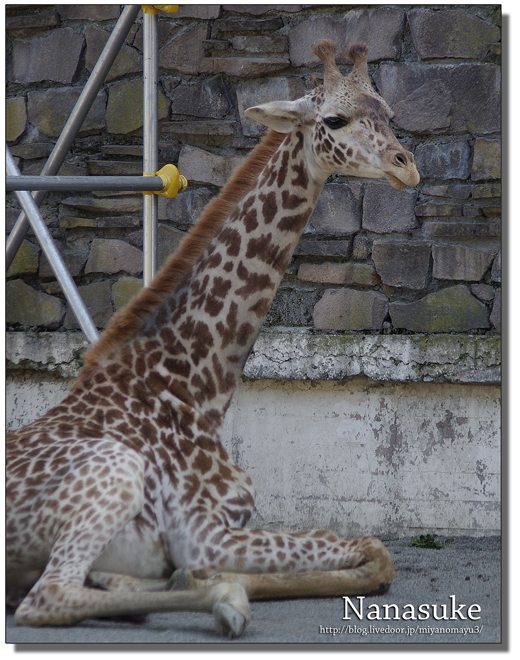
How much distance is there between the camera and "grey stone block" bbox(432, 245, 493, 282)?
3242 millimetres

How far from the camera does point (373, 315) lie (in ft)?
10.9

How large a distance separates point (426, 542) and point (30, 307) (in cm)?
207

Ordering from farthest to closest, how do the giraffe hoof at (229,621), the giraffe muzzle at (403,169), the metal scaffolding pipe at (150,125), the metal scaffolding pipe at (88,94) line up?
1. the metal scaffolding pipe at (88,94)
2. the metal scaffolding pipe at (150,125)
3. the giraffe muzzle at (403,169)
4. the giraffe hoof at (229,621)

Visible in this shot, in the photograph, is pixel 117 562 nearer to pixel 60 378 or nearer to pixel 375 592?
pixel 375 592

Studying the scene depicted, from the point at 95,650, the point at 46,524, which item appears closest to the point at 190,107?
the point at 46,524

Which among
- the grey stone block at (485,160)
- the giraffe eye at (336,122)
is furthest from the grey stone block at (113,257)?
the grey stone block at (485,160)

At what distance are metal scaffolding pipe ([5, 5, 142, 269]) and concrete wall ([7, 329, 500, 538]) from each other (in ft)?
1.99

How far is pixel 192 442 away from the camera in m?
2.28

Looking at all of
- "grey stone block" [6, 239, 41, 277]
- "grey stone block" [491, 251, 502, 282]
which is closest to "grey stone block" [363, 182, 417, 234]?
"grey stone block" [491, 251, 502, 282]

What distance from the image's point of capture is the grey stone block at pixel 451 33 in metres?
3.21

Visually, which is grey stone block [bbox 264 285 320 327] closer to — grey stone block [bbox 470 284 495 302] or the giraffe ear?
grey stone block [bbox 470 284 495 302]

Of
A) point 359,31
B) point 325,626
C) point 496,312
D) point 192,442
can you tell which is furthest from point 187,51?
point 325,626

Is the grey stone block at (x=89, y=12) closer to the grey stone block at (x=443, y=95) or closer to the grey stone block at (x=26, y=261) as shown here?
the grey stone block at (x=26, y=261)

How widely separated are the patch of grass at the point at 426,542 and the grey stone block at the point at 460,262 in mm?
1125
